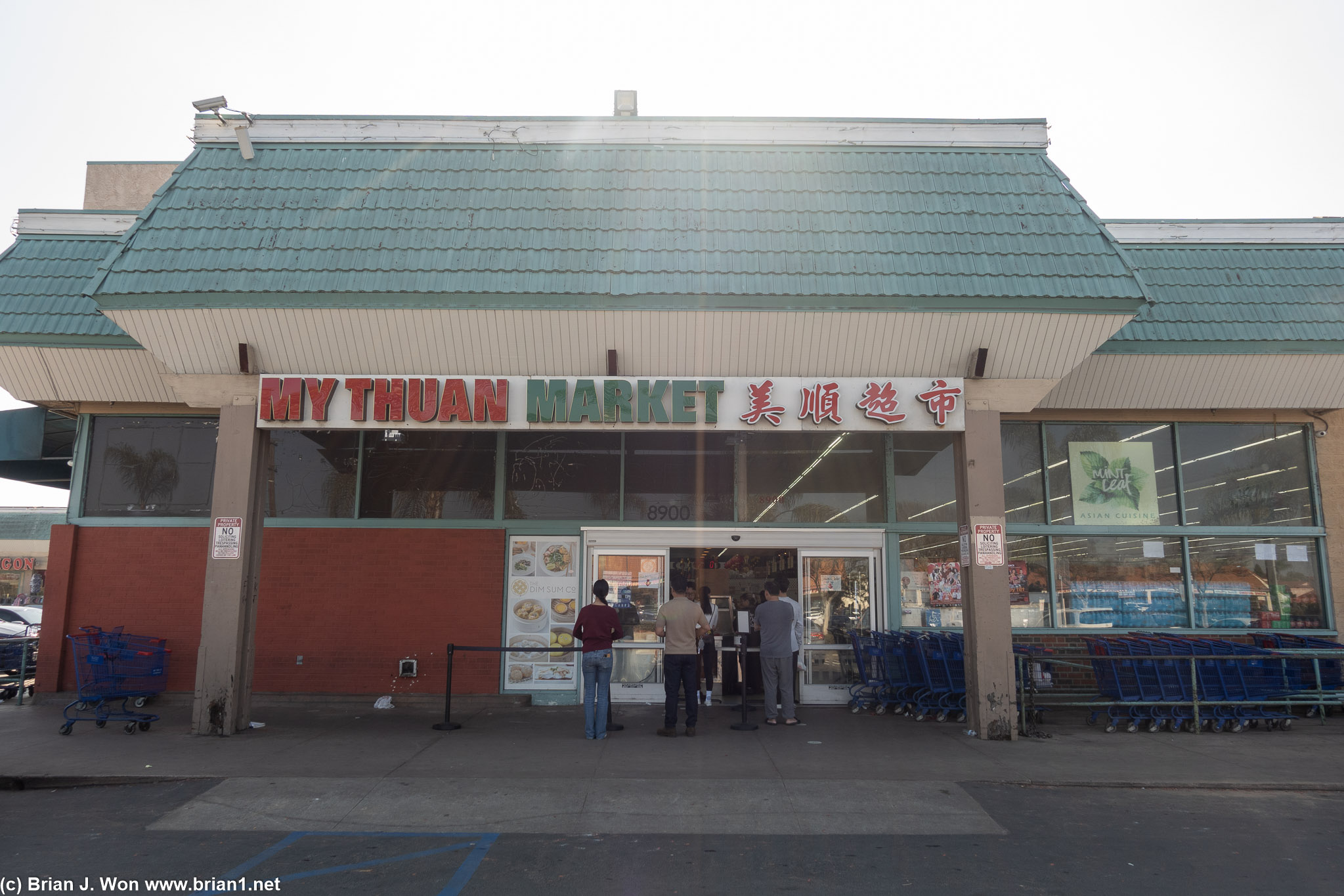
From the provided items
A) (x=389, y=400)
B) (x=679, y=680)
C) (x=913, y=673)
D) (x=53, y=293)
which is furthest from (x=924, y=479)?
(x=53, y=293)

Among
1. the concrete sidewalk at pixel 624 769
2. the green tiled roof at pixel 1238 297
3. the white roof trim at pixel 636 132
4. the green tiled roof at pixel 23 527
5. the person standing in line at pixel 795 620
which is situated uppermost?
the white roof trim at pixel 636 132

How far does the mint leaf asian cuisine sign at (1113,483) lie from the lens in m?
13.1

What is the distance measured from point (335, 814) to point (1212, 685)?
10995 mm

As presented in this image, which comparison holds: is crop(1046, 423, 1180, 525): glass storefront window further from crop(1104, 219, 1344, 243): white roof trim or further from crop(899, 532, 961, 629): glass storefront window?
crop(1104, 219, 1344, 243): white roof trim

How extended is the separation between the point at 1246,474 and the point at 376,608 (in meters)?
13.5

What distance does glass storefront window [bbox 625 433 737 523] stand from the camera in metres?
13.1

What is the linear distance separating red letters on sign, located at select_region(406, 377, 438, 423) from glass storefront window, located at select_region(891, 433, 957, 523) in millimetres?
6955

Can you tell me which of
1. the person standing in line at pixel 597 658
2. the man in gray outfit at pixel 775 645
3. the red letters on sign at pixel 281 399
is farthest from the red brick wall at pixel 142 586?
the man in gray outfit at pixel 775 645

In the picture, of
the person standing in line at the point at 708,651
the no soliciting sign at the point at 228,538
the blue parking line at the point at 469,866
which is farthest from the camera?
the person standing in line at the point at 708,651

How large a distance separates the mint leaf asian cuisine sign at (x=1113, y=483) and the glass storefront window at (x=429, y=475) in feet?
29.6

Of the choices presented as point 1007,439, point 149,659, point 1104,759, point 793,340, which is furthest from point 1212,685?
point 149,659

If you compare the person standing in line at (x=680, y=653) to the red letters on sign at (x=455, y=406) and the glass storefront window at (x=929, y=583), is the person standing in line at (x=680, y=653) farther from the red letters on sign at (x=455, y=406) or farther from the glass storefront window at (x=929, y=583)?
the glass storefront window at (x=929, y=583)

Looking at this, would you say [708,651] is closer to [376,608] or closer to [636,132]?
[376,608]

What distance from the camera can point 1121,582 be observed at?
1303 cm
